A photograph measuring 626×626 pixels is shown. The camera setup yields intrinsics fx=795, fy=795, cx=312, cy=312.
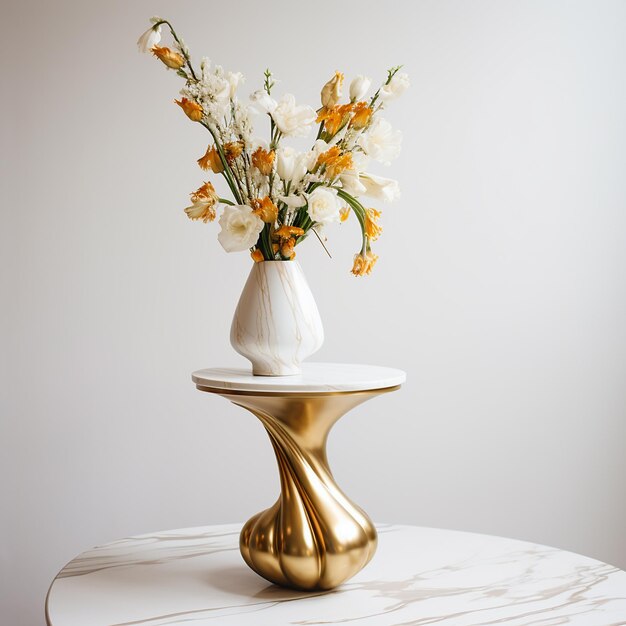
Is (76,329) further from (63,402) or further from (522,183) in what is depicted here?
(522,183)

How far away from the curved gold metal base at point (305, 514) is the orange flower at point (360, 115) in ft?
1.37

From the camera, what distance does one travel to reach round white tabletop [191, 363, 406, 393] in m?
1.13

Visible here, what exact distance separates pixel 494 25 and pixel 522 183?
447 millimetres

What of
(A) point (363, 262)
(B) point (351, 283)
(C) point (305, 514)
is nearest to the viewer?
(C) point (305, 514)

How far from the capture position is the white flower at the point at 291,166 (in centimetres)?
122

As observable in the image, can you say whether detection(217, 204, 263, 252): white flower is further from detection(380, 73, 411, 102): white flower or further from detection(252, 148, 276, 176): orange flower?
detection(380, 73, 411, 102): white flower

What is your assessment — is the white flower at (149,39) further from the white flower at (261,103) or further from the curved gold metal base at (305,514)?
the curved gold metal base at (305,514)

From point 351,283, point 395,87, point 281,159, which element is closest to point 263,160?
point 281,159

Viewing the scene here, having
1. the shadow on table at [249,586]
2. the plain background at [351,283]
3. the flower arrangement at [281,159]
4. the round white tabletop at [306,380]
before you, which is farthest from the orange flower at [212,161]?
the plain background at [351,283]

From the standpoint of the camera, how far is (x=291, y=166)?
4.02 feet

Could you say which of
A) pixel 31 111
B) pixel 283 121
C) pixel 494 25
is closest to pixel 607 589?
pixel 283 121

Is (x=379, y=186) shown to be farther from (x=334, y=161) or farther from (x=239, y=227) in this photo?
(x=239, y=227)

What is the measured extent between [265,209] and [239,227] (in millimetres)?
51

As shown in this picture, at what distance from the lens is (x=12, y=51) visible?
2.08 metres
